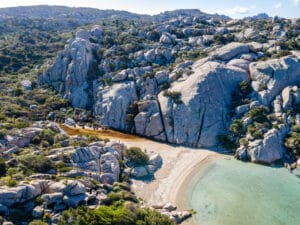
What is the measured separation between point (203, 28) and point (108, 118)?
4979cm

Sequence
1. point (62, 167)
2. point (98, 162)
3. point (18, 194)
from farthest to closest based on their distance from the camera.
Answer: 1. point (98, 162)
2. point (62, 167)
3. point (18, 194)

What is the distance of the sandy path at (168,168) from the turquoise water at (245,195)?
162 cm

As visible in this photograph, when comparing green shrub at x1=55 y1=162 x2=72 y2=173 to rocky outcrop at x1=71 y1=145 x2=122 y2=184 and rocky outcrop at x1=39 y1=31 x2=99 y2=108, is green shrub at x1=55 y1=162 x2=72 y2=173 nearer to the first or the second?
rocky outcrop at x1=71 y1=145 x2=122 y2=184

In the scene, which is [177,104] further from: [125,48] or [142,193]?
[125,48]

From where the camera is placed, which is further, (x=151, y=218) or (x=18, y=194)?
(x=151, y=218)

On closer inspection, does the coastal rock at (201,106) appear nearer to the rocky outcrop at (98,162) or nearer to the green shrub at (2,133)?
the rocky outcrop at (98,162)

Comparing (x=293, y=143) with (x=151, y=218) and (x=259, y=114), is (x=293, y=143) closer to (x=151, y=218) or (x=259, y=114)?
(x=259, y=114)

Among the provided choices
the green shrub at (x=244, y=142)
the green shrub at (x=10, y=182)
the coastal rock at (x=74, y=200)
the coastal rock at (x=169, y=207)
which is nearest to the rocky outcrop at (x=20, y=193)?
the green shrub at (x=10, y=182)

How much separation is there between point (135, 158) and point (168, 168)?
4.88 m

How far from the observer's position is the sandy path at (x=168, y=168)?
36875mm

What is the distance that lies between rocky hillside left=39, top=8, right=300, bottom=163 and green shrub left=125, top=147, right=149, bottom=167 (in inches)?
406

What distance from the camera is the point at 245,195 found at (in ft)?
123

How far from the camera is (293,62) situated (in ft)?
197

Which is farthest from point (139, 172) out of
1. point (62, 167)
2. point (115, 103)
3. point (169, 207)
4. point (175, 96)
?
point (115, 103)
